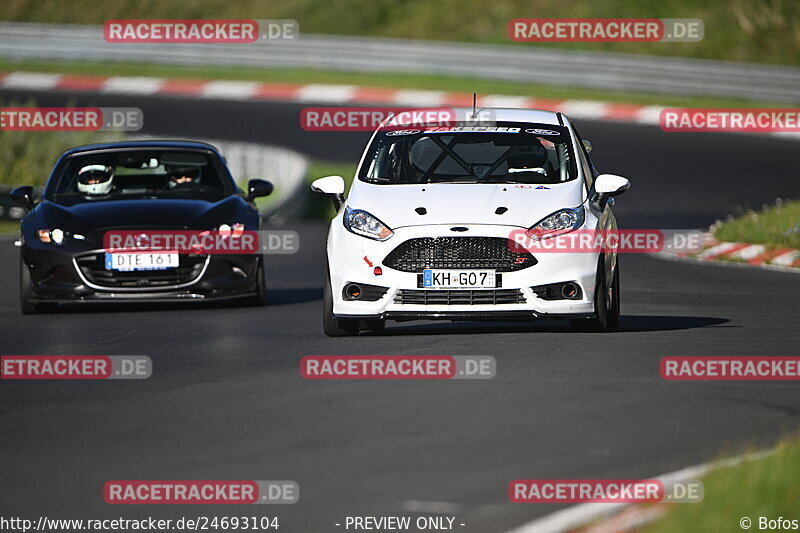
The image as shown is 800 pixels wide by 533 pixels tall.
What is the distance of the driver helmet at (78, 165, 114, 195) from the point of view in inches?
595

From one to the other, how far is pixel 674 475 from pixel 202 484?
1901mm

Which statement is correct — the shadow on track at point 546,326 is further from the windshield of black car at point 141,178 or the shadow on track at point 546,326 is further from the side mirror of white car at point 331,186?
the windshield of black car at point 141,178

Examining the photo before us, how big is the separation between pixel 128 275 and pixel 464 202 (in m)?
3.55

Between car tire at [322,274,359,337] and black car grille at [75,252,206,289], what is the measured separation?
2.41m

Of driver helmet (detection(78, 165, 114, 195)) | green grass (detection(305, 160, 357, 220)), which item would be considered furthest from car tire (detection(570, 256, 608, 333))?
green grass (detection(305, 160, 357, 220))

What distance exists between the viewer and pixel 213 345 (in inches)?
464

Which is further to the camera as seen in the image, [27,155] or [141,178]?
[27,155]

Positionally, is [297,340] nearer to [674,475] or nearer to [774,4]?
[674,475]

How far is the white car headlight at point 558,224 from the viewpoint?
11.6 m

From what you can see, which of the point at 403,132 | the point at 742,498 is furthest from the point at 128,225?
the point at 742,498

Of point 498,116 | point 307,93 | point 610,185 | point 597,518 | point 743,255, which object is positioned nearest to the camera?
point 597,518

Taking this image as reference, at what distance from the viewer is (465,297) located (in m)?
11.5

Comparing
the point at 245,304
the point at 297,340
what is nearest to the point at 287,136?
the point at 245,304

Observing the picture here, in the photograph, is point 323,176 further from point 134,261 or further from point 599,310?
point 599,310
